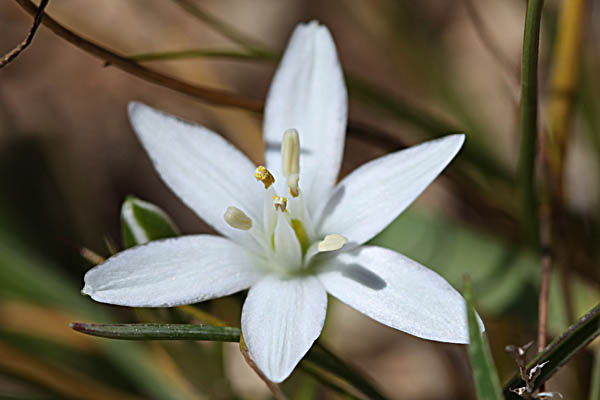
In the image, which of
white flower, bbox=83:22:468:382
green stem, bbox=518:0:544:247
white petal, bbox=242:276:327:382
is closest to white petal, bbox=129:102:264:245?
white flower, bbox=83:22:468:382

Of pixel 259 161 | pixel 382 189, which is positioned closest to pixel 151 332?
pixel 382 189

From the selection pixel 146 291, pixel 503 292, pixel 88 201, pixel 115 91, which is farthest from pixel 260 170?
pixel 115 91

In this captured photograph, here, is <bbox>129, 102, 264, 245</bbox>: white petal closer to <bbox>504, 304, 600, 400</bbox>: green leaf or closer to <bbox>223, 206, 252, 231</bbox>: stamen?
<bbox>223, 206, 252, 231</bbox>: stamen

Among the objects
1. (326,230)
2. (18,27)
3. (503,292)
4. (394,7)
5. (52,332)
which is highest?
(394,7)

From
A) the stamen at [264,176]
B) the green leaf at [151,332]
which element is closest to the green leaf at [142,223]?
the stamen at [264,176]

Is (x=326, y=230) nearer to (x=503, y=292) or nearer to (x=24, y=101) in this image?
(x=503, y=292)

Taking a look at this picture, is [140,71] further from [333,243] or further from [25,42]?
[333,243]
